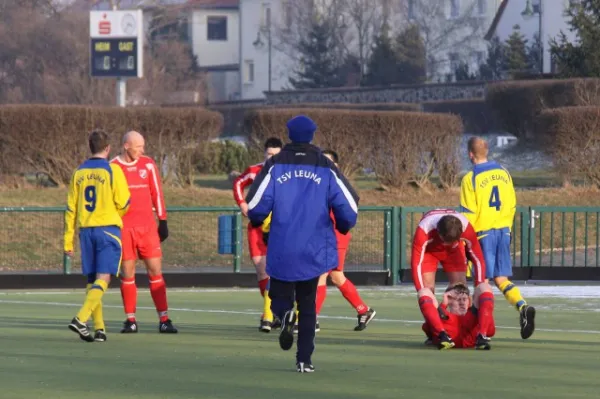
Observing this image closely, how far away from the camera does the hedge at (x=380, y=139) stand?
33031mm

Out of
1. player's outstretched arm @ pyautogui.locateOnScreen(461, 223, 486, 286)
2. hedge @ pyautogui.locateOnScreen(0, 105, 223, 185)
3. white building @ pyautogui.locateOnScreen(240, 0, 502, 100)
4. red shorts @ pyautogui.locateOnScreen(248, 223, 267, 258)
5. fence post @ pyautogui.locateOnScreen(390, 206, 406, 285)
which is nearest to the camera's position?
player's outstretched arm @ pyautogui.locateOnScreen(461, 223, 486, 286)

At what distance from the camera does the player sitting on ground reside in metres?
12.2

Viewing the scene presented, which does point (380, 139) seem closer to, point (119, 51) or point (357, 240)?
point (357, 240)

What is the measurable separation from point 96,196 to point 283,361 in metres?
2.65

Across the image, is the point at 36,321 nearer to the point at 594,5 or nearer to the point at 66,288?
the point at 66,288

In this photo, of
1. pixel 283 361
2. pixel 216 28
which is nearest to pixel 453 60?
pixel 216 28

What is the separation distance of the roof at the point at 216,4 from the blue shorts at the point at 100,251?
330 feet

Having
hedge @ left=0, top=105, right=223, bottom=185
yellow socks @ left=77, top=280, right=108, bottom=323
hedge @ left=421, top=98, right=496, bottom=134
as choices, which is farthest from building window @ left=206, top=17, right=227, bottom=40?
yellow socks @ left=77, top=280, right=108, bottom=323

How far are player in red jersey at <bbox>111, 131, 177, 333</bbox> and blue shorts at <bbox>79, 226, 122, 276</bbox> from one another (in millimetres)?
639

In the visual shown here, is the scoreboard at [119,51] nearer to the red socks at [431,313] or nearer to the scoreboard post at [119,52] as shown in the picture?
the scoreboard post at [119,52]

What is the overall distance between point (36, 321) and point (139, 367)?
4.72 m

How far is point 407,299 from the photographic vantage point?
1919 cm

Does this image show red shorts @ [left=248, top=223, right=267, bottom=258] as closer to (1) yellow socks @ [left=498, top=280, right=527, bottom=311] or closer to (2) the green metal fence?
(1) yellow socks @ [left=498, top=280, right=527, bottom=311]

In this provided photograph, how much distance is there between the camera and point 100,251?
13.0 m
